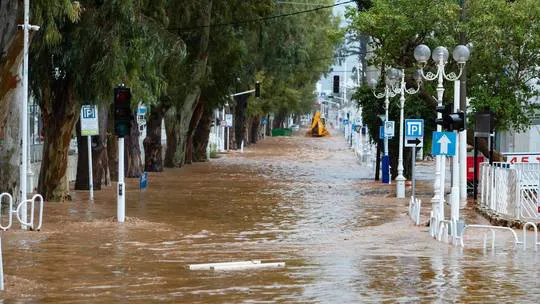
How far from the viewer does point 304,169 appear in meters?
59.6

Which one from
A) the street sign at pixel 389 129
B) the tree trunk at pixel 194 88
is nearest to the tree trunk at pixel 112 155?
the tree trunk at pixel 194 88

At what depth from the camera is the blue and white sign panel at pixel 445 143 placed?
23.3 meters

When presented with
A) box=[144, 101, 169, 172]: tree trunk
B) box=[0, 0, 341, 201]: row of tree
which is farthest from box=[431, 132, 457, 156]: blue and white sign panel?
box=[144, 101, 169, 172]: tree trunk

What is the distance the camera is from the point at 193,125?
60969mm

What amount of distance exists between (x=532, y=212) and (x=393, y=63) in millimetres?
11456

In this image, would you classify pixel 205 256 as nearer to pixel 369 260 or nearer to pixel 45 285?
pixel 369 260

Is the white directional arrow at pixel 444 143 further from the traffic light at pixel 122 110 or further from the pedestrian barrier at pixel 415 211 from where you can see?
the traffic light at pixel 122 110

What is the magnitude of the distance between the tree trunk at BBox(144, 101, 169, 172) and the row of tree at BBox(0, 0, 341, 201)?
0.05 meters

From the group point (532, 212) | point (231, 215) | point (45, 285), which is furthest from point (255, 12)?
point (45, 285)

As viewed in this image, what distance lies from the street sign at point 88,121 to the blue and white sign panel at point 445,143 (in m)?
12.4

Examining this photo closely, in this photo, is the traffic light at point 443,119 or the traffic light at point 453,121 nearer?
the traffic light at point 453,121

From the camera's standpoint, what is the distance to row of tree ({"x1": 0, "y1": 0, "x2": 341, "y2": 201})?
90.4 ft

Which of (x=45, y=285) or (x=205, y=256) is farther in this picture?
(x=205, y=256)

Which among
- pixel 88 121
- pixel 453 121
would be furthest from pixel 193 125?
pixel 453 121
